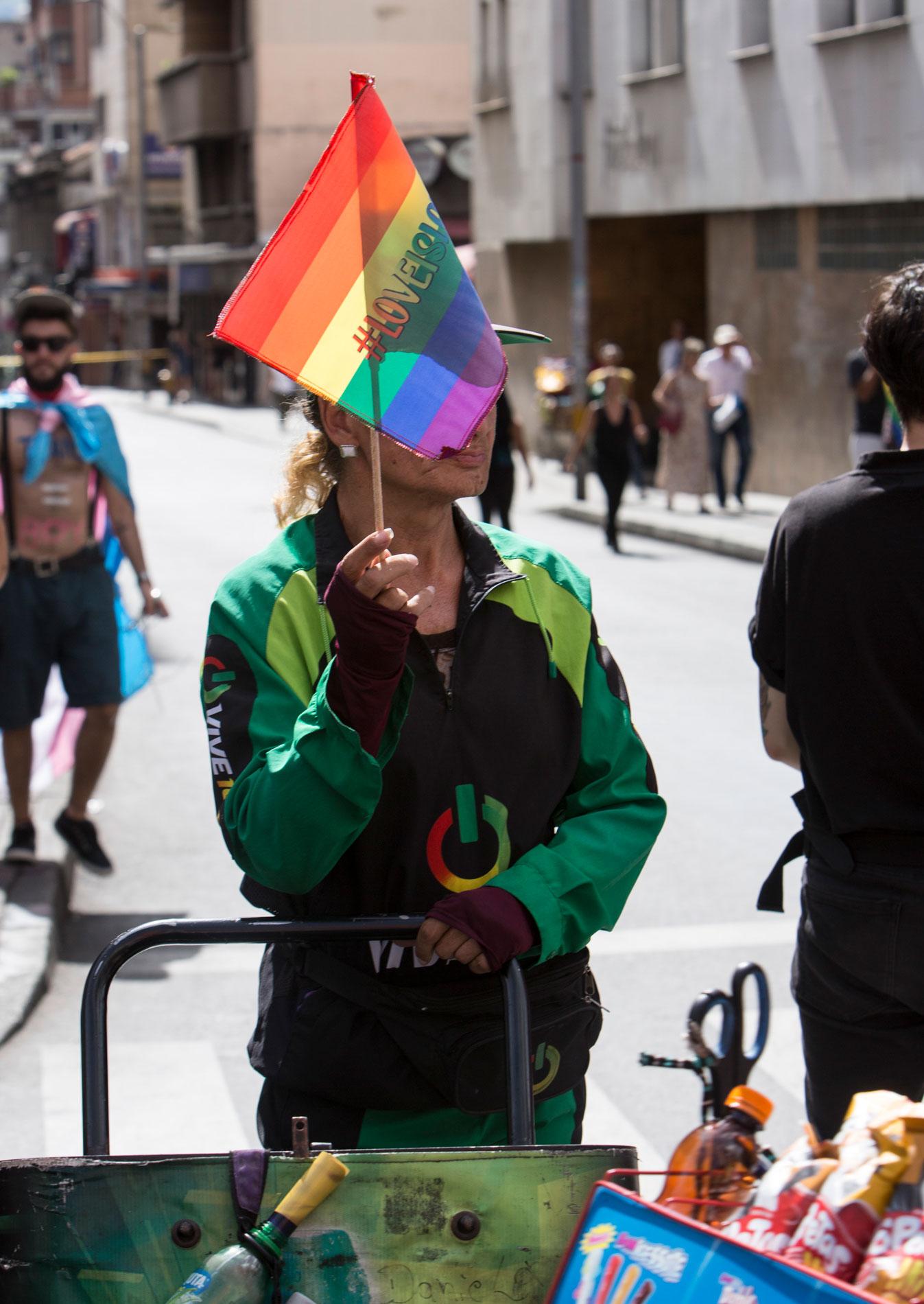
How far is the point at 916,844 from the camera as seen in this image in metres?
2.97

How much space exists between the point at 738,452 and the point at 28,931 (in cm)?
1668

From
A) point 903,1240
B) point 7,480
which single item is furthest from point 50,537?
point 903,1240

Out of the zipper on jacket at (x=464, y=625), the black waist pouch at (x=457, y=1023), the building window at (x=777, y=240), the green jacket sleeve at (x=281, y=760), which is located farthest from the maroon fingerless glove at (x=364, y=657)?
the building window at (x=777, y=240)

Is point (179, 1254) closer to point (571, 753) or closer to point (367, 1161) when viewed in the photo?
point (367, 1161)

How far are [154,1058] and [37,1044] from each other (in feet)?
1.16

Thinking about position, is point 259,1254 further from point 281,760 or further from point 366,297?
point 366,297

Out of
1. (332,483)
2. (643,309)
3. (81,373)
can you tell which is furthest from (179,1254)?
(81,373)

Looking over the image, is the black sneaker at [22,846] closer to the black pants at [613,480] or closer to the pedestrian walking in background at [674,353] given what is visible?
the black pants at [613,480]

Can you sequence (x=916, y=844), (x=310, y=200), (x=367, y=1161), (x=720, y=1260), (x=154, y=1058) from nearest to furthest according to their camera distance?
(x=720, y=1260) → (x=367, y=1161) → (x=310, y=200) → (x=916, y=844) → (x=154, y=1058)

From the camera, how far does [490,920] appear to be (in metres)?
2.43

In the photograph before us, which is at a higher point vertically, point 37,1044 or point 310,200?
point 310,200

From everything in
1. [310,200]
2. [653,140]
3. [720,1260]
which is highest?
[653,140]

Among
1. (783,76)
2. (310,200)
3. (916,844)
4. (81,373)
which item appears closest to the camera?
(310,200)

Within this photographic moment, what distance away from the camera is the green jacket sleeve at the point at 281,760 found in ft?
7.67
